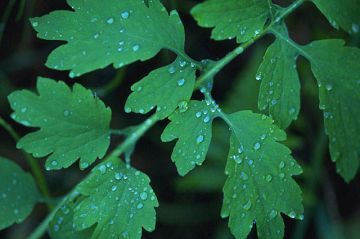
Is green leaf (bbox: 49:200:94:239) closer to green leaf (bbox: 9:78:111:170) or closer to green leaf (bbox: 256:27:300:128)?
green leaf (bbox: 9:78:111:170)

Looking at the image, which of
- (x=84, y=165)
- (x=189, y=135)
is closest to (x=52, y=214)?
(x=84, y=165)

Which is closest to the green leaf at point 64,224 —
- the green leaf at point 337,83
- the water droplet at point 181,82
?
the water droplet at point 181,82

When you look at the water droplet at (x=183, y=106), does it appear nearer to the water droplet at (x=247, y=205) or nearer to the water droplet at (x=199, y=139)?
the water droplet at (x=199, y=139)

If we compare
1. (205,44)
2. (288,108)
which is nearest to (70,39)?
(288,108)

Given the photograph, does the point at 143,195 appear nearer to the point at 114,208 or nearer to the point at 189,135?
the point at 114,208

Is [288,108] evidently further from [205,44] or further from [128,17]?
[205,44]
